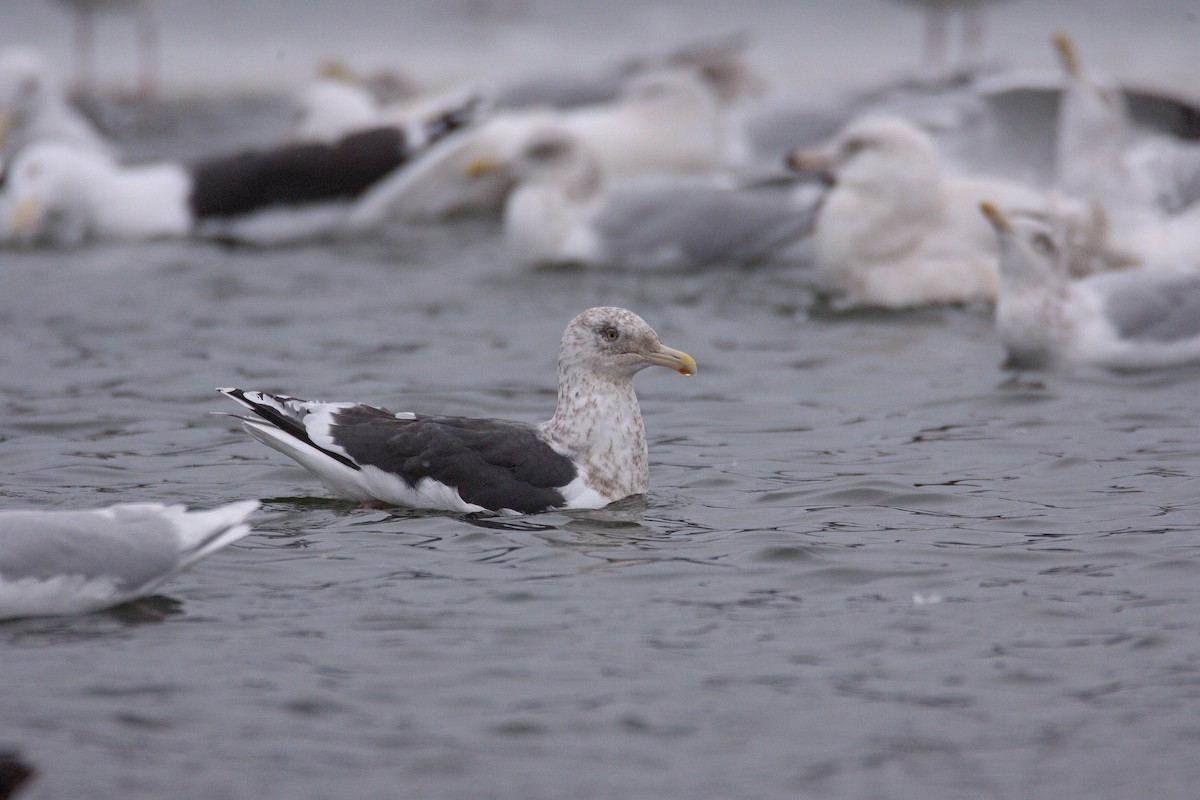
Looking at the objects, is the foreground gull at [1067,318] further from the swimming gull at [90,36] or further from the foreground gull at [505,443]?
the swimming gull at [90,36]

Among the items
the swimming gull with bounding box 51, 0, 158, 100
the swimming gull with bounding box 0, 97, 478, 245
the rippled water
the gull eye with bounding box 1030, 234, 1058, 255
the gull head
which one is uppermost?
the swimming gull with bounding box 51, 0, 158, 100

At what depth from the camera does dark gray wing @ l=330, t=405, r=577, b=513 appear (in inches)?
239

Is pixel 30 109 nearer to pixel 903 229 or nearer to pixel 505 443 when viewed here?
pixel 903 229

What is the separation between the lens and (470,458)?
6090mm

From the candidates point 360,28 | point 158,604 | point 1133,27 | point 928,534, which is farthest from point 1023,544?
point 360,28

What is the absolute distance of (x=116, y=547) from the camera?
509 cm

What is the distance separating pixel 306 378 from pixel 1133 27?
16.7m

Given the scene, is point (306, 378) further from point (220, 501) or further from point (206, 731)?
point (206, 731)

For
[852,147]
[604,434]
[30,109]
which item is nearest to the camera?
[604,434]

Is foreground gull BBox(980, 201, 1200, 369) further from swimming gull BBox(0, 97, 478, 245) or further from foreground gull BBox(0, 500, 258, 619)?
swimming gull BBox(0, 97, 478, 245)

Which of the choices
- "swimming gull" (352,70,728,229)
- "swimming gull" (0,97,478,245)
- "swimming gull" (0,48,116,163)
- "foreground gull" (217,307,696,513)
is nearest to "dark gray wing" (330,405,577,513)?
"foreground gull" (217,307,696,513)

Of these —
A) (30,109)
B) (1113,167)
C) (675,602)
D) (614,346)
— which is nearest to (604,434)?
(614,346)

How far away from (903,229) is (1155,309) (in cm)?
196

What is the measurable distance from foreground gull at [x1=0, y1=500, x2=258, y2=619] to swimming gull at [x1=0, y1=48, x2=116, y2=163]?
1021 centimetres
